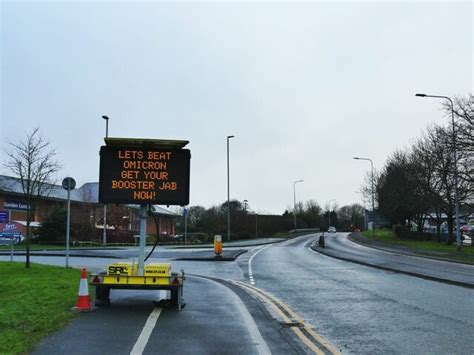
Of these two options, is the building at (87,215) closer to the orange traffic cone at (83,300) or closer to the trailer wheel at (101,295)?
the trailer wheel at (101,295)

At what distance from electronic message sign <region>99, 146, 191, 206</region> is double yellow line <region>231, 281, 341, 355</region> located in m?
3.04

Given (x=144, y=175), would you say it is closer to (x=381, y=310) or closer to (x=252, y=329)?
(x=252, y=329)

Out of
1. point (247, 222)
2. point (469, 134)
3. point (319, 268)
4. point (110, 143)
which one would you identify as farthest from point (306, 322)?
point (247, 222)

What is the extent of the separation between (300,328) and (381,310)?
2.88 metres

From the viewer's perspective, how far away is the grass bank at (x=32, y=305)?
7.36 metres

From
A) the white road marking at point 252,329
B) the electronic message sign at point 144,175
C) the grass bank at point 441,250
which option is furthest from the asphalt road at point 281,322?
the grass bank at point 441,250

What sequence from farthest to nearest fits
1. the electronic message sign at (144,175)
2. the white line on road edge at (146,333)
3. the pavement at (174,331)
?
the electronic message sign at (144,175) < the pavement at (174,331) < the white line on road edge at (146,333)

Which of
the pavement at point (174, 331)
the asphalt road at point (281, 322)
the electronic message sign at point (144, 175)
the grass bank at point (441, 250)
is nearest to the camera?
the pavement at point (174, 331)

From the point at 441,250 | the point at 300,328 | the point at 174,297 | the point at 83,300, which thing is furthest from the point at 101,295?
the point at 441,250

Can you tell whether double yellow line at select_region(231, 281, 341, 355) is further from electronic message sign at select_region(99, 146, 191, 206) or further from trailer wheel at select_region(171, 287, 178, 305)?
electronic message sign at select_region(99, 146, 191, 206)

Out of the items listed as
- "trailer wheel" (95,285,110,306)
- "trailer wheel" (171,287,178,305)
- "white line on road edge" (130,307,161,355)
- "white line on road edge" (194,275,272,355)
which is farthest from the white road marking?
"trailer wheel" (95,285,110,306)

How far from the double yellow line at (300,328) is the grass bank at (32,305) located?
12.5ft

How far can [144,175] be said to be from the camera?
10.9 meters

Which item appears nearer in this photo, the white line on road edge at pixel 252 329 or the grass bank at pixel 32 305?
the white line on road edge at pixel 252 329
